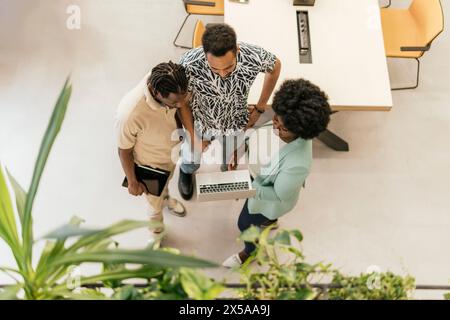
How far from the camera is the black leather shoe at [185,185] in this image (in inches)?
116

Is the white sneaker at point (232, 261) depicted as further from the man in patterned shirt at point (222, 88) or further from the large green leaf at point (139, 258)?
the large green leaf at point (139, 258)

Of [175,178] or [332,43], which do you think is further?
[175,178]

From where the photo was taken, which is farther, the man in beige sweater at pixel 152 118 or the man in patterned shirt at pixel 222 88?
the man in patterned shirt at pixel 222 88

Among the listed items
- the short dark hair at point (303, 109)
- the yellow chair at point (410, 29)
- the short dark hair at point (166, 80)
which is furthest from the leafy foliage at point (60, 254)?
the yellow chair at point (410, 29)

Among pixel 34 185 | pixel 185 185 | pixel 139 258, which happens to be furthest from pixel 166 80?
pixel 185 185

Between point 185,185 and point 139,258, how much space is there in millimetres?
2003

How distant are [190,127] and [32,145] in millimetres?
1440

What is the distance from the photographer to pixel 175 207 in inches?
117

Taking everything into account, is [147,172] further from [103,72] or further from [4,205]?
[103,72]

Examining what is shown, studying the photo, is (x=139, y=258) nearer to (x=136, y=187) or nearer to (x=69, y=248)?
(x=69, y=248)

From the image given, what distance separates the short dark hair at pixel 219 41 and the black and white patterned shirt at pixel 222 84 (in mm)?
158

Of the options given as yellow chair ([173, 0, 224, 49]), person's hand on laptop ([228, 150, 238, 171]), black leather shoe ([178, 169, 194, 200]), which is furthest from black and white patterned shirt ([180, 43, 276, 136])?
yellow chair ([173, 0, 224, 49])

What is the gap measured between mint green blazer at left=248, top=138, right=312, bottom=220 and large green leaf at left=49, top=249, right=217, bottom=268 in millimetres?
1078
